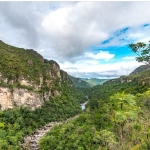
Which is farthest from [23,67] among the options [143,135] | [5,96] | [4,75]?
[143,135]

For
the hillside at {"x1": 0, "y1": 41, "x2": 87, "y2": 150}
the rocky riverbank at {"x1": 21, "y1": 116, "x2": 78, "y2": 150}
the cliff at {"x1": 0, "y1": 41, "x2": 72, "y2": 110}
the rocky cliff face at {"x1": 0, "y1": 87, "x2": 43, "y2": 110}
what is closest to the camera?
the rocky riverbank at {"x1": 21, "y1": 116, "x2": 78, "y2": 150}

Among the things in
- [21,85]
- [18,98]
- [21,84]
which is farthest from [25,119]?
[21,84]

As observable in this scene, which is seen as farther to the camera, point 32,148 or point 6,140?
point 32,148

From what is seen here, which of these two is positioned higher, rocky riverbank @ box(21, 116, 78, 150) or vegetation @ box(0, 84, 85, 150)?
vegetation @ box(0, 84, 85, 150)

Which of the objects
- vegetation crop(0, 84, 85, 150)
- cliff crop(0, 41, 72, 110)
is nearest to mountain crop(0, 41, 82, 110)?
cliff crop(0, 41, 72, 110)

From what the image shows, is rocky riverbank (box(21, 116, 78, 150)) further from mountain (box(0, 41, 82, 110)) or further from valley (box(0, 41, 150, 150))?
mountain (box(0, 41, 82, 110))

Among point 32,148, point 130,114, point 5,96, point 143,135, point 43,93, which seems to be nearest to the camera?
point 130,114

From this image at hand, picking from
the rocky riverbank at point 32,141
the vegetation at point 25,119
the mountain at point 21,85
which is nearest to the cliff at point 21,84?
the mountain at point 21,85

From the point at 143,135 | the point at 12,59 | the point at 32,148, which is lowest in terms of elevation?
the point at 32,148

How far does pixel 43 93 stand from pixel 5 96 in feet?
73.2

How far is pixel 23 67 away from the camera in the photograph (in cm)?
7781

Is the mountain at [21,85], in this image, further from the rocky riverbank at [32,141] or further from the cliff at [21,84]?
the rocky riverbank at [32,141]

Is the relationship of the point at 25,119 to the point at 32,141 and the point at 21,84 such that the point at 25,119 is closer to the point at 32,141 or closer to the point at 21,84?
the point at 32,141

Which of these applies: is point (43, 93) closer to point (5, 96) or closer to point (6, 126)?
point (5, 96)
